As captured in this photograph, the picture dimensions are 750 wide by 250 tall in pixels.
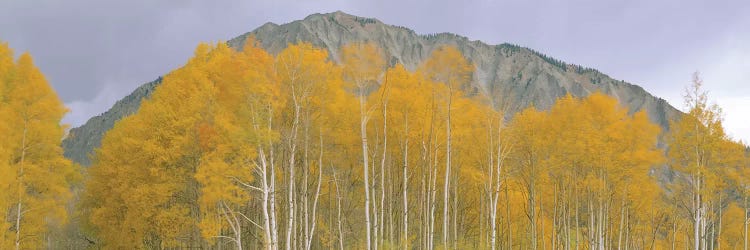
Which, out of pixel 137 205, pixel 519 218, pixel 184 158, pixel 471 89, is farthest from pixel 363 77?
pixel 519 218

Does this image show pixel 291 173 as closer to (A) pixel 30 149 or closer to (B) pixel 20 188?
(B) pixel 20 188

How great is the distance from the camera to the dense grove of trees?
1925 cm

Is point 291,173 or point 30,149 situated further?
point 30,149

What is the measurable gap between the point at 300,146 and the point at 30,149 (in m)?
11.1

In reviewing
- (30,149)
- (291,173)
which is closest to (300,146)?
(291,173)

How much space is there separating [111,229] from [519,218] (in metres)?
23.7

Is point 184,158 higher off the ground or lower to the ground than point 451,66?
lower

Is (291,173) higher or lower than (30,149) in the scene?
lower

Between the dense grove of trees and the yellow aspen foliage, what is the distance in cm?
7

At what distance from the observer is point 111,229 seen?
23.7 meters

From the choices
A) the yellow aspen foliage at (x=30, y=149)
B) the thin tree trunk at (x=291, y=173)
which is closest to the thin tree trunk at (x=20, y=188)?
the yellow aspen foliage at (x=30, y=149)

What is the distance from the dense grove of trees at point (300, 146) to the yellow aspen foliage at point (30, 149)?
0.24 feet

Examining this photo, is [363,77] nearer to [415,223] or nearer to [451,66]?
[451,66]

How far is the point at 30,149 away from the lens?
2273cm
